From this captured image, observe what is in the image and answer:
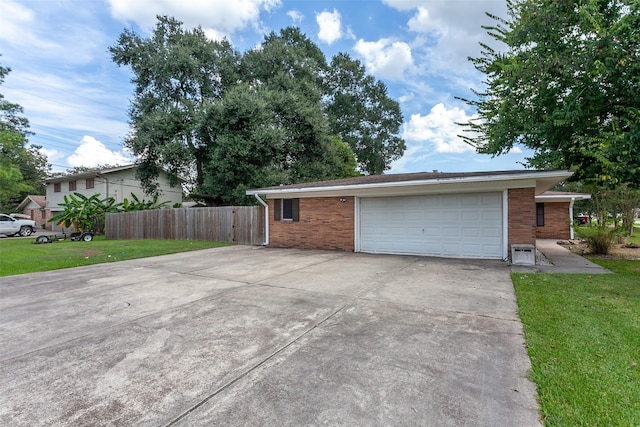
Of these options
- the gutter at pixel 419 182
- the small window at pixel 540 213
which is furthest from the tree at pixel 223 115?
the small window at pixel 540 213

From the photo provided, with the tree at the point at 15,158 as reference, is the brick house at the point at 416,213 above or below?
below

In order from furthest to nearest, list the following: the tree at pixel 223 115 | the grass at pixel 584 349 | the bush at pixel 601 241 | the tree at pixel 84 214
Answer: the tree at pixel 84 214 < the tree at pixel 223 115 < the bush at pixel 601 241 < the grass at pixel 584 349

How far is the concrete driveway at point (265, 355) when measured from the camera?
2186 millimetres

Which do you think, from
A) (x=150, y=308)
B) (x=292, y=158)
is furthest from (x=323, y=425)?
(x=292, y=158)

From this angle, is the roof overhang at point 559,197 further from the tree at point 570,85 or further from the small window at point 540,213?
the tree at point 570,85

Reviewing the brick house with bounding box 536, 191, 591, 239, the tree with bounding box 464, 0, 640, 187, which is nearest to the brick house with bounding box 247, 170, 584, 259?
the tree with bounding box 464, 0, 640, 187

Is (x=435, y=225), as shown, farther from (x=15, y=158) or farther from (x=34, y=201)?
(x=15, y=158)

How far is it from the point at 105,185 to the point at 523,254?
2816cm

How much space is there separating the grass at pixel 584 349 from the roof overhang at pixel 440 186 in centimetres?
333

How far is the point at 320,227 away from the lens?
1207cm

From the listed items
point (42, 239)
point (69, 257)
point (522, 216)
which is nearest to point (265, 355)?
point (522, 216)

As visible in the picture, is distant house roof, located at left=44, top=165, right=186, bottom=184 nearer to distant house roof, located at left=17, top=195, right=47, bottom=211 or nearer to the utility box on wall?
distant house roof, located at left=17, top=195, right=47, bottom=211

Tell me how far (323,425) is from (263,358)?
3.59 ft

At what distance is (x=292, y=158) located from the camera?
69.9ft
